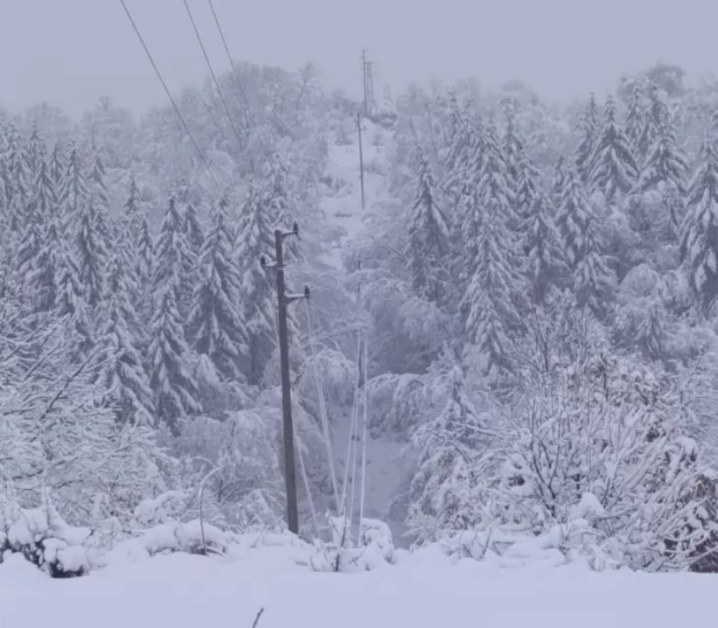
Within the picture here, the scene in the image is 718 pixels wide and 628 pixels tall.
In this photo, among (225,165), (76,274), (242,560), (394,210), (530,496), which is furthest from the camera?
(225,165)

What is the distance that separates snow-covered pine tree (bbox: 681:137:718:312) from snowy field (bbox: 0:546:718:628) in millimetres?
35686

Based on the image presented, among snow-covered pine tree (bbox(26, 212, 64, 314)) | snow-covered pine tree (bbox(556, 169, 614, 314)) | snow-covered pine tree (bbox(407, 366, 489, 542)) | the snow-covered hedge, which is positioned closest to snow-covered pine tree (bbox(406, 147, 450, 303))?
snow-covered pine tree (bbox(556, 169, 614, 314))

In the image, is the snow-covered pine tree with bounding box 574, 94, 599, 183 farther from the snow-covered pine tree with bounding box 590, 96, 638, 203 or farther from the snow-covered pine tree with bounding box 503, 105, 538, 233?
the snow-covered pine tree with bounding box 503, 105, 538, 233

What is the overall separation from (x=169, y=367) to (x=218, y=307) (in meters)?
4.67

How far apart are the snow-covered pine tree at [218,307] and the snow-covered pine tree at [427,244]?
926 cm

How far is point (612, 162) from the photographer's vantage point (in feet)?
148

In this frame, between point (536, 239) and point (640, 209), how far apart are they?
5.88 m

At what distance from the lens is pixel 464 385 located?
30094 mm

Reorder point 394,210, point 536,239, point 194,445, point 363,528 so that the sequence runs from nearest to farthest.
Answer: point 363,528, point 194,445, point 536,239, point 394,210

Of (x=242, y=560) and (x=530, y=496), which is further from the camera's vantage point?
(x=530, y=496)

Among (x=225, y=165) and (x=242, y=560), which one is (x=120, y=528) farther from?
(x=225, y=165)

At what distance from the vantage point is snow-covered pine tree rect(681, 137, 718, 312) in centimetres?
3778

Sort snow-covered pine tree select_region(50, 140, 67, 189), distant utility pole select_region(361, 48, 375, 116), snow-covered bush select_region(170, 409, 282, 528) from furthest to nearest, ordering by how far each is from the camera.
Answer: distant utility pole select_region(361, 48, 375, 116), snow-covered pine tree select_region(50, 140, 67, 189), snow-covered bush select_region(170, 409, 282, 528)

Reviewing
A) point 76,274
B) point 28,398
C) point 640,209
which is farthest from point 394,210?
point 28,398
